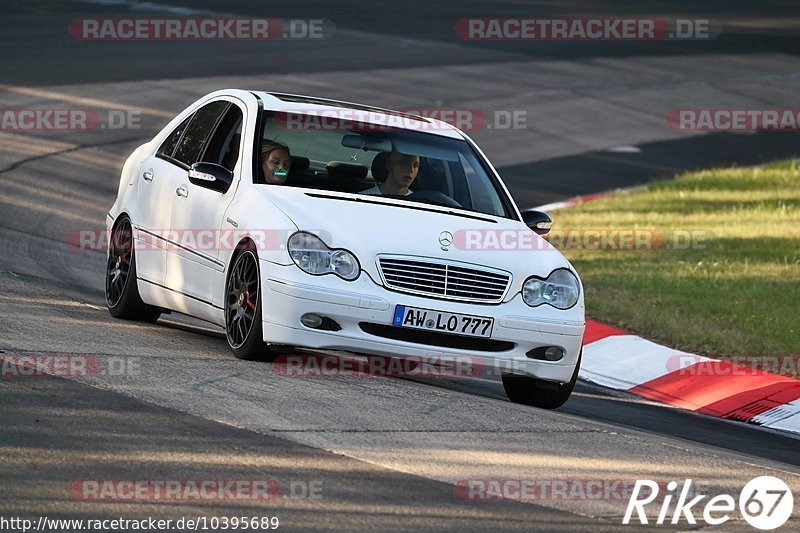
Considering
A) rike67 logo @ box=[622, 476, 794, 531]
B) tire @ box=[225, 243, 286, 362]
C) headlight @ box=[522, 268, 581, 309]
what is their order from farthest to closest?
headlight @ box=[522, 268, 581, 309]
tire @ box=[225, 243, 286, 362]
rike67 logo @ box=[622, 476, 794, 531]

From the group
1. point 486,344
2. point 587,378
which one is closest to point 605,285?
point 587,378

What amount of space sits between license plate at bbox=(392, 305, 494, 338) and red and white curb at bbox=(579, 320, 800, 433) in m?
2.60

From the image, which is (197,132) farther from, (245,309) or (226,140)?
(245,309)

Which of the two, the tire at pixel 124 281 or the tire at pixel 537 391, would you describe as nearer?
the tire at pixel 537 391

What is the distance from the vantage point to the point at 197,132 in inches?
411

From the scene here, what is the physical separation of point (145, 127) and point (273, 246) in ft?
41.0

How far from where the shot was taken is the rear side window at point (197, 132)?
10289mm

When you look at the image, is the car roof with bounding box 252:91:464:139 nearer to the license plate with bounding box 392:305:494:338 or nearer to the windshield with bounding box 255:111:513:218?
the windshield with bounding box 255:111:513:218

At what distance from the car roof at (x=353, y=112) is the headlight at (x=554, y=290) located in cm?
170

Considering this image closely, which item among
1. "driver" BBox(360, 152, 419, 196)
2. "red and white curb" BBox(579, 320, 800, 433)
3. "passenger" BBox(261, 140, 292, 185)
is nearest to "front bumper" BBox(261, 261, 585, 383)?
"passenger" BBox(261, 140, 292, 185)

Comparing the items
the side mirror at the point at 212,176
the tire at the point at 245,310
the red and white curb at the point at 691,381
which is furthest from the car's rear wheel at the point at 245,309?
the red and white curb at the point at 691,381

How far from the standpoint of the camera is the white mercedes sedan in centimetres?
854

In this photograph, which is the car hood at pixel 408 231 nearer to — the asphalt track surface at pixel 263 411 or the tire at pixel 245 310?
the tire at pixel 245 310

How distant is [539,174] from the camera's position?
21.0 metres
